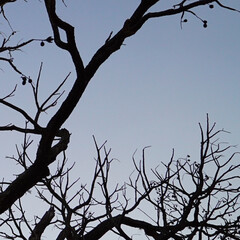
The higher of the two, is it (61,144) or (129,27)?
(129,27)

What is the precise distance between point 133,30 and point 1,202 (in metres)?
2.01

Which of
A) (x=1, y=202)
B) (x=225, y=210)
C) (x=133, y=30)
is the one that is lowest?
(x=1, y=202)

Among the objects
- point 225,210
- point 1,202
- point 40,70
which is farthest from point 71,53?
point 225,210

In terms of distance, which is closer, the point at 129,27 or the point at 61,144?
the point at 129,27

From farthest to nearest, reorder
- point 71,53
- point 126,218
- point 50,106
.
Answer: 1. point 126,218
2. point 50,106
3. point 71,53

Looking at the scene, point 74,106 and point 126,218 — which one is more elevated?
point 126,218

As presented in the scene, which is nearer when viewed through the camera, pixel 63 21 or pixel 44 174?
pixel 63 21

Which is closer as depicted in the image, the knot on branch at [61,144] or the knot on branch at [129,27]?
the knot on branch at [129,27]

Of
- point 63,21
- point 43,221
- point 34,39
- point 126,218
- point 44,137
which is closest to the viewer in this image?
point 63,21

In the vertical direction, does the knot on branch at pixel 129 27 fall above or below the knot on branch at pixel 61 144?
above

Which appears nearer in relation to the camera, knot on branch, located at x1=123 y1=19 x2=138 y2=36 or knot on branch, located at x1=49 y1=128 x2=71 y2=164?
knot on branch, located at x1=123 y1=19 x2=138 y2=36

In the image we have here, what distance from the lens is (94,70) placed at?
9.04 ft

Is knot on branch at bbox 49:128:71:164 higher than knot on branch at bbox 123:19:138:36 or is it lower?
lower

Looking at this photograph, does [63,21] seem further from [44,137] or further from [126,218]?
[126,218]
